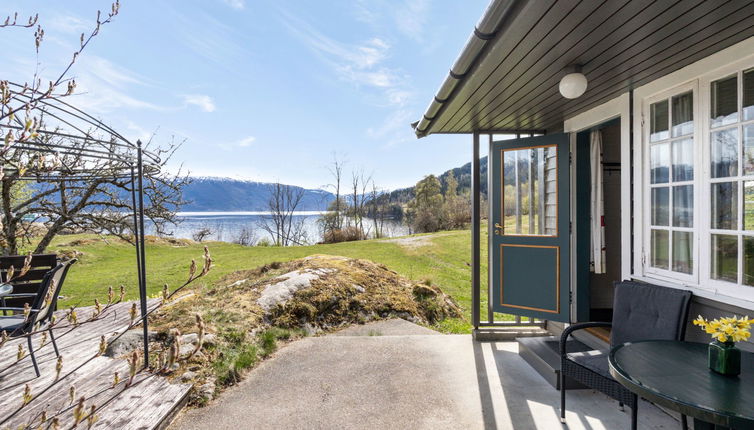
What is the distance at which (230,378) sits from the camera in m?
3.21

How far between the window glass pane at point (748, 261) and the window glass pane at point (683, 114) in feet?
2.66

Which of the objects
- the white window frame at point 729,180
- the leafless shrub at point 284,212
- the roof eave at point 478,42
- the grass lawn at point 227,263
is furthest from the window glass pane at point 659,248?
the leafless shrub at point 284,212

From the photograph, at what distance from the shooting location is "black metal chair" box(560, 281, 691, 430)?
2.41 m

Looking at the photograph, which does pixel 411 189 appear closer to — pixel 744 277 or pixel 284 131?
pixel 284 131

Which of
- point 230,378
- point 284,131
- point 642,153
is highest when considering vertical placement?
point 284,131

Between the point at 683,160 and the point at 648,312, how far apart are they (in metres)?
1.10

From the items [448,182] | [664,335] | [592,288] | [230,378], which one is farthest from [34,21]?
[448,182]

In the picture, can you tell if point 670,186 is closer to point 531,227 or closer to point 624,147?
point 624,147

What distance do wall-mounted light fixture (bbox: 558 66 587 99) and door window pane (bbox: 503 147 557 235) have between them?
152 cm

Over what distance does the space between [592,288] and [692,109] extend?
8.63 feet

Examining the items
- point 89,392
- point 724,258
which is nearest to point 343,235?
point 89,392

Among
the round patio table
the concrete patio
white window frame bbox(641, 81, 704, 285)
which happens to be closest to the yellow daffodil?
the round patio table

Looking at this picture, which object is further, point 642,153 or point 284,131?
point 284,131

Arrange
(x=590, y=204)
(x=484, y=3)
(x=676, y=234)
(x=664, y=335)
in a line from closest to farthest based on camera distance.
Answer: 1. (x=484, y=3)
2. (x=664, y=335)
3. (x=676, y=234)
4. (x=590, y=204)
